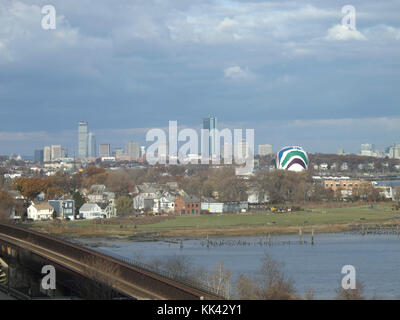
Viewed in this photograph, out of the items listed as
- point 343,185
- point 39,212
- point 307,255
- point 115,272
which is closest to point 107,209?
point 39,212

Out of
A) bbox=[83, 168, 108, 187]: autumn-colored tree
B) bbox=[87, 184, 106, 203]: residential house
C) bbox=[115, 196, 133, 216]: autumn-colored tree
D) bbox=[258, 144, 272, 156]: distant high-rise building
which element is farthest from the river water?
bbox=[258, 144, 272, 156]: distant high-rise building

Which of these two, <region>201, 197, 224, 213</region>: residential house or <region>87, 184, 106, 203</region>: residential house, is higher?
<region>87, 184, 106, 203</region>: residential house

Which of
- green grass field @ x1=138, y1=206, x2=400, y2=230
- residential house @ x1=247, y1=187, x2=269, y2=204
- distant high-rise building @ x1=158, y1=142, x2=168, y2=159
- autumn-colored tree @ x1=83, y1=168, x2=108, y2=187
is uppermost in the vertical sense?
distant high-rise building @ x1=158, y1=142, x2=168, y2=159
